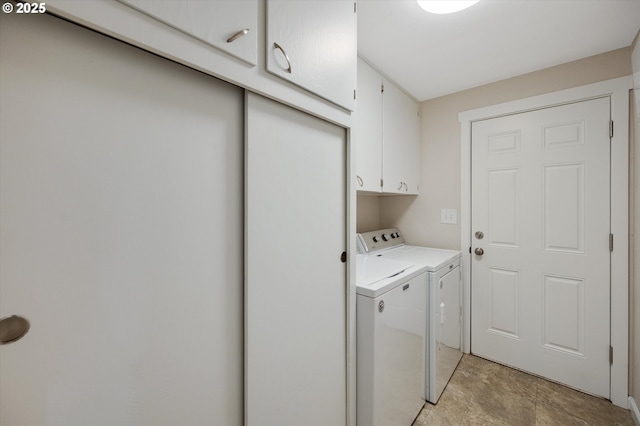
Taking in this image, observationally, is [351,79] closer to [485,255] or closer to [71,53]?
[71,53]

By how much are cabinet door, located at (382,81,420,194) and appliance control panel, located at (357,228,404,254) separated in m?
0.42

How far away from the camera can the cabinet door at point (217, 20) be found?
603 mm

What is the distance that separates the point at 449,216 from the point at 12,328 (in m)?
2.63

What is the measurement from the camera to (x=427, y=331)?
166 centimetres

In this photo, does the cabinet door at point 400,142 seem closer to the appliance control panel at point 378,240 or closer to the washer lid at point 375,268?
the appliance control panel at point 378,240

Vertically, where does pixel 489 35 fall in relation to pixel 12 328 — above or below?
above

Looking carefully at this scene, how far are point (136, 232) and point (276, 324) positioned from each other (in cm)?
53

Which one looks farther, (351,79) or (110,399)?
(351,79)

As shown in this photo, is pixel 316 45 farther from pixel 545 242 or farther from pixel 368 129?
pixel 545 242

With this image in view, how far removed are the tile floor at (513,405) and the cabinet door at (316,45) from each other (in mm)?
1981

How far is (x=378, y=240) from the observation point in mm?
2291

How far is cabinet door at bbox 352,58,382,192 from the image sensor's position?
172 centimetres

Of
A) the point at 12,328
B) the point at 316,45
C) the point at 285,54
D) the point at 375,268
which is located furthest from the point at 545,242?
the point at 12,328

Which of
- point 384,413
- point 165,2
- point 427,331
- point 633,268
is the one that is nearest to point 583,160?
point 633,268
